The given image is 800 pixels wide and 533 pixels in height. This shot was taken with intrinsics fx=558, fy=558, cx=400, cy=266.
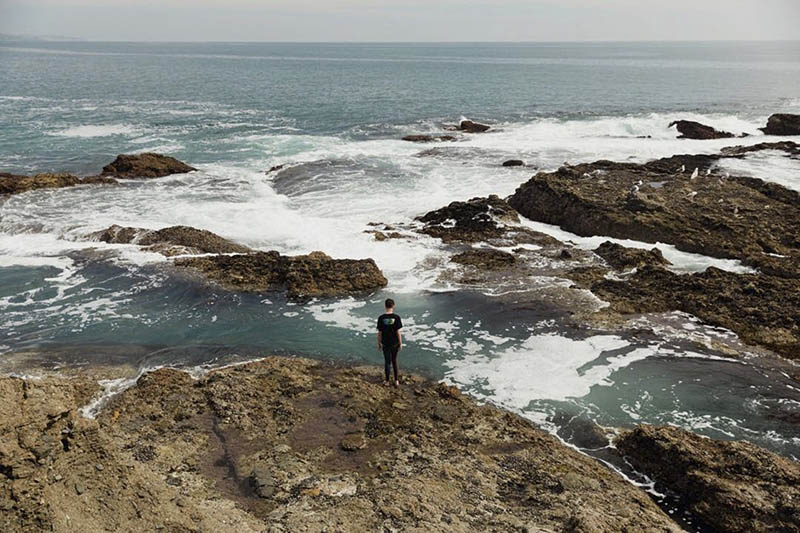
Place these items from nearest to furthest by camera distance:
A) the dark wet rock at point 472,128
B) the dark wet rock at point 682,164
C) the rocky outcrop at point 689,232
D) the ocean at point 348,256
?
the ocean at point 348,256 < the rocky outcrop at point 689,232 < the dark wet rock at point 682,164 < the dark wet rock at point 472,128

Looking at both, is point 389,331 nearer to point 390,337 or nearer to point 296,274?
point 390,337

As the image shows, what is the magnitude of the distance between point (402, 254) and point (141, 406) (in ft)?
33.4

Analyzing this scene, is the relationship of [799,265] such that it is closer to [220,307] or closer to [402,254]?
[402,254]

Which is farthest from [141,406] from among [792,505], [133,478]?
[792,505]

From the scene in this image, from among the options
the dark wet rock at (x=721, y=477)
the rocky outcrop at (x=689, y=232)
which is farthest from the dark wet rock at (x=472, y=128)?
the dark wet rock at (x=721, y=477)

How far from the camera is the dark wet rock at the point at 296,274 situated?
1505 centimetres

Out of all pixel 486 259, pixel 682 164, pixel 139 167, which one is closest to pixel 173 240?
pixel 486 259

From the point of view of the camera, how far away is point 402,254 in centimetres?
1788

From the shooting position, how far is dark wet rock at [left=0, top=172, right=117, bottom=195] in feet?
79.7

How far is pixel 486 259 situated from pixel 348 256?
14.3 ft

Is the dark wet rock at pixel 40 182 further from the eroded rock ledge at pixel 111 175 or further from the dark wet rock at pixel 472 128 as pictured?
the dark wet rock at pixel 472 128

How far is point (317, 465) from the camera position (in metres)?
7.45

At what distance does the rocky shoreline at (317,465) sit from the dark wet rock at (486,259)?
286 inches

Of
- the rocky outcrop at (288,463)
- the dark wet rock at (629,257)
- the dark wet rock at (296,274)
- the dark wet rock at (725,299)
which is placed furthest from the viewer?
the dark wet rock at (629,257)
